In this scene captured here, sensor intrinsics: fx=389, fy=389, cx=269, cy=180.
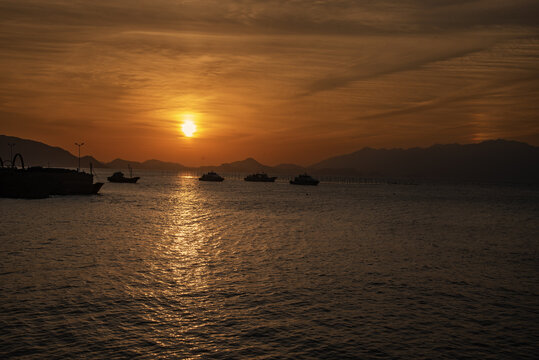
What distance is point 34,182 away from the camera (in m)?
88.6

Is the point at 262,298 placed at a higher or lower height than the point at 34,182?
lower

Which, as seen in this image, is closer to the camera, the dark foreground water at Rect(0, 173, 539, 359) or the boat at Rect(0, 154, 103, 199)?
the dark foreground water at Rect(0, 173, 539, 359)

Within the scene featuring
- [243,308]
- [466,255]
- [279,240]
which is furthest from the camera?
[279,240]

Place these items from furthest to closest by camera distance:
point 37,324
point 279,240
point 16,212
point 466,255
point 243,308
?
point 16,212 → point 279,240 → point 466,255 → point 243,308 → point 37,324

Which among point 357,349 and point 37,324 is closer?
point 357,349

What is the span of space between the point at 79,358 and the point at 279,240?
87.2ft

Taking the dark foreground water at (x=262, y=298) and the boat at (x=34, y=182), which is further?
the boat at (x=34, y=182)

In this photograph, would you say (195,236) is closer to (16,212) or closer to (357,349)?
(357,349)

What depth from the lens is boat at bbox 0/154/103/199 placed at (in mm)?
86938

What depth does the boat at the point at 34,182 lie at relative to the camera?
8694 cm

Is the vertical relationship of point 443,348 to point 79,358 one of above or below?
below

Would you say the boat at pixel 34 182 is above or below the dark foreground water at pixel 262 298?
above

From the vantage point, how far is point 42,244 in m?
31.5

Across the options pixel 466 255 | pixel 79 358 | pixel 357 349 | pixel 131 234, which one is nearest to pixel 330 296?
pixel 357 349
